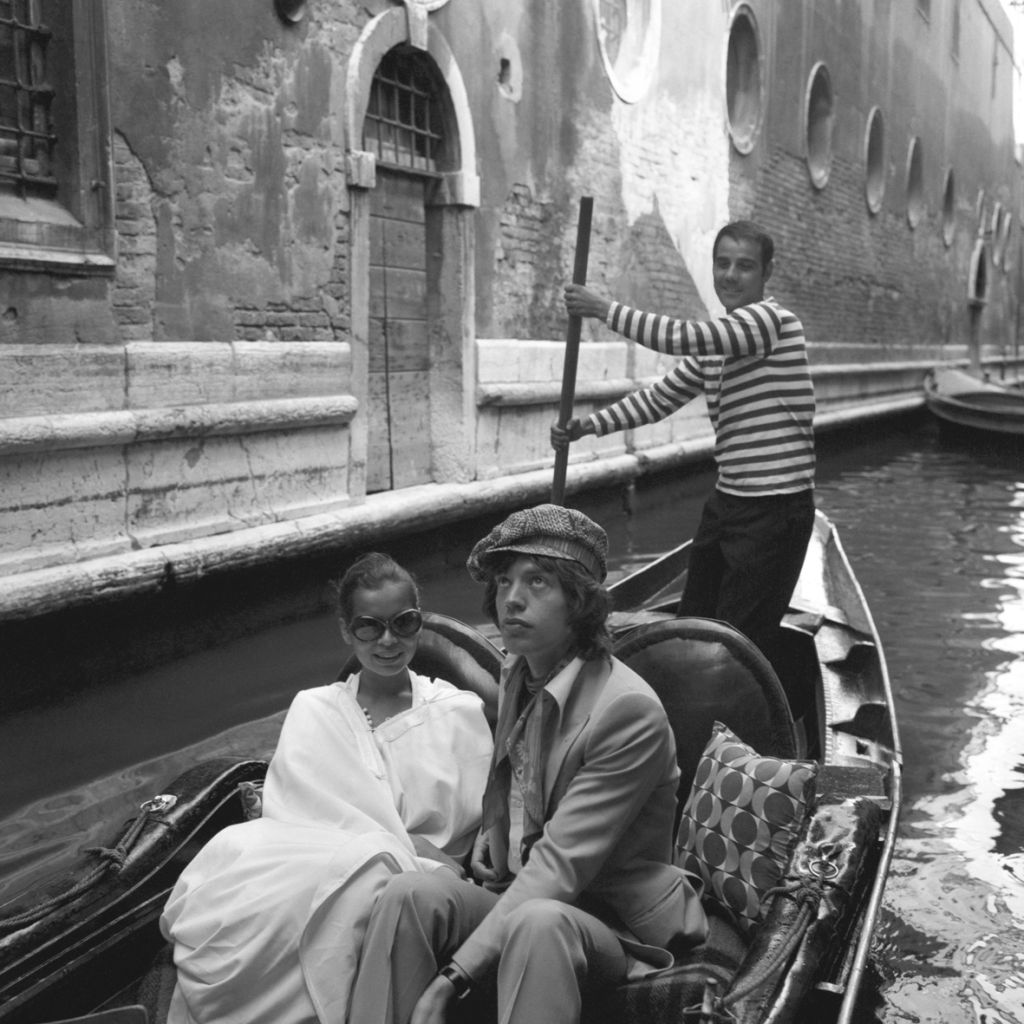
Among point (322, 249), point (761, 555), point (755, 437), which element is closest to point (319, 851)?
point (761, 555)

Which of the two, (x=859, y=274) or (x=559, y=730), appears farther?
(x=859, y=274)

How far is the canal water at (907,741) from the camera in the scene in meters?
3.06

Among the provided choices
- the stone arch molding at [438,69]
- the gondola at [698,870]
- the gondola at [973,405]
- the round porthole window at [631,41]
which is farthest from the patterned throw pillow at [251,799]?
the gondola at [973,405]

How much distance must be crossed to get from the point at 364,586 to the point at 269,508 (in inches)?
153

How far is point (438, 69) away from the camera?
23.9ft

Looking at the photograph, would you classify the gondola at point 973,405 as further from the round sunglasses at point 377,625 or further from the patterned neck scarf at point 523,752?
the patterned neck scarf at point 523,752

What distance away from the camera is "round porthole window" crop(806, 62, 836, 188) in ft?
49.8

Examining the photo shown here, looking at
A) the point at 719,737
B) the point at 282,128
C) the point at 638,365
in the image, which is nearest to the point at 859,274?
the point at 638,365

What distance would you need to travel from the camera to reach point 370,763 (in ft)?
7.13

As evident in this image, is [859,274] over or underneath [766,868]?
over

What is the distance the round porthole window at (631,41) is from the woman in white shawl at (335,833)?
7.97 metres

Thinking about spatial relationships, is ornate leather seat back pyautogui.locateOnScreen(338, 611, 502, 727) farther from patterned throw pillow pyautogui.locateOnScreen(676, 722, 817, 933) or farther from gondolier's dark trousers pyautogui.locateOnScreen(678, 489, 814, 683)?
gondolier's dark trousers pyautogui.locateOnScreen(678, 489, 814, 683)

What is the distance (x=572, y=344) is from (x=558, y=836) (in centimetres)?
230

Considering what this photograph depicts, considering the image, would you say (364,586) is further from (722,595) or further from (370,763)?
(722,595)
